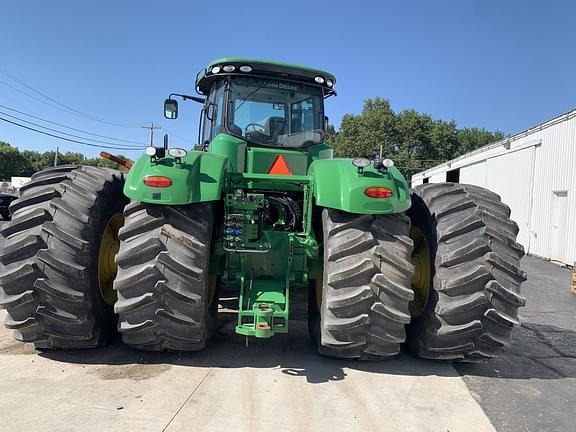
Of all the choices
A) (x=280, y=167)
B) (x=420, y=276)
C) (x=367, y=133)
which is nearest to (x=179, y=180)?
(x=280, y=167)

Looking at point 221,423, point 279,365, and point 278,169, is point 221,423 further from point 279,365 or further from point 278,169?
point 278,169

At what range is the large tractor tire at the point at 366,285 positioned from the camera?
3789 millimetres

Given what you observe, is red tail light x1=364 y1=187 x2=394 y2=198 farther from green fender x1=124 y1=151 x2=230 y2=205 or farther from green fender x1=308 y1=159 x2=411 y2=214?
green fender x1=124 y1=151 x2=230 y2=205

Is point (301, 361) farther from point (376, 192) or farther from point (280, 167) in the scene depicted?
point (280, 167)

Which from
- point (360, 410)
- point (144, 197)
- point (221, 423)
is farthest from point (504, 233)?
point (144, 197)

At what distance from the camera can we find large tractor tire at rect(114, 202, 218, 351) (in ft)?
12.2

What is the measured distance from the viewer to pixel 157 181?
3.79 meters

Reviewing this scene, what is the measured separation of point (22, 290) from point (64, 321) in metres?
0.41

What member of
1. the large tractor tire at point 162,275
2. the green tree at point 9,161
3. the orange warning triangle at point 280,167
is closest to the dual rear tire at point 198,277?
the large tractor tire at point 162,275

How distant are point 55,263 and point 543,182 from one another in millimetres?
16350

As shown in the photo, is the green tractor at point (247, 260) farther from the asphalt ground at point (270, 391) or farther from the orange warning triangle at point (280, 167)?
the orange warning triangle at point (280, 167)

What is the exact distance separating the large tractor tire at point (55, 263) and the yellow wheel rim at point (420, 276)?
2.98m

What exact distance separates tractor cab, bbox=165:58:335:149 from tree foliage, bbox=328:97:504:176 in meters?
39.2

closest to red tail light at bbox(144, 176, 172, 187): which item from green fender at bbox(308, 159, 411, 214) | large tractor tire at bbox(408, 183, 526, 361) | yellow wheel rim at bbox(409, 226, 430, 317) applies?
green fender at bbox(308, 159, 411, 214)
